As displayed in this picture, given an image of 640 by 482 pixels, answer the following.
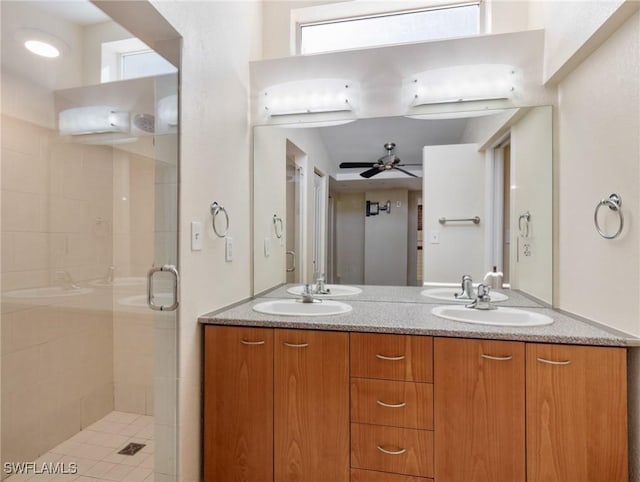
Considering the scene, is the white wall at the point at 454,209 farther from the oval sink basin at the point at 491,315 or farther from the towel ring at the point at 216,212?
the towel ring at the point at 216,212

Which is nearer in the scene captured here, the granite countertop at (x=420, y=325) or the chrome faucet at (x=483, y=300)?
the granite countertop at (x=420, y=325)

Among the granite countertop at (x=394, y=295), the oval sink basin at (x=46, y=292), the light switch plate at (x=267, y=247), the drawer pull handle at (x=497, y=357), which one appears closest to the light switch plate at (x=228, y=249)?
the light switch plate at (x=267, y=247)

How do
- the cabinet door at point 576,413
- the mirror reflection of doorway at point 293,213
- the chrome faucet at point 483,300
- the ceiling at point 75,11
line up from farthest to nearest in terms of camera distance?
the mirror reflection of doorway at point 293,213, the chrome faucet at point 483,300, the ceiling at point 75,11, the cabinet door at point 576,413

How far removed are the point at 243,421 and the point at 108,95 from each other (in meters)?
1.71

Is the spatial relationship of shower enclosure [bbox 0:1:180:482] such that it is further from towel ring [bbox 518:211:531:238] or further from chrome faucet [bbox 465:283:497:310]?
towel ring [bbox 518:211:531:238]

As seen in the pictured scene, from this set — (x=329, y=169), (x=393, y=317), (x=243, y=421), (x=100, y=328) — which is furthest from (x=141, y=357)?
(x=329, y=169)

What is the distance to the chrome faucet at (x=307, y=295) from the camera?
199cm

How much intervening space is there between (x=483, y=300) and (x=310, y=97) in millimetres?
1607

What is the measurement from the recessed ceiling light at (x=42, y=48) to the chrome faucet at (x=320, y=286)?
173 centimetres

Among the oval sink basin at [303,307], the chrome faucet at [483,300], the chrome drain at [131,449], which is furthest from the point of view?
the oval sink basin at [303,307]

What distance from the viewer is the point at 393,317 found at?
1596 millimetres

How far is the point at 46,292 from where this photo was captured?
1.56 meters

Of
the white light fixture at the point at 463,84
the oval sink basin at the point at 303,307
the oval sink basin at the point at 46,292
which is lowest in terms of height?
the oval sink basin at the point at 303,307

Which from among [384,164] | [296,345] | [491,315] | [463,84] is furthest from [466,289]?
[463,84]
